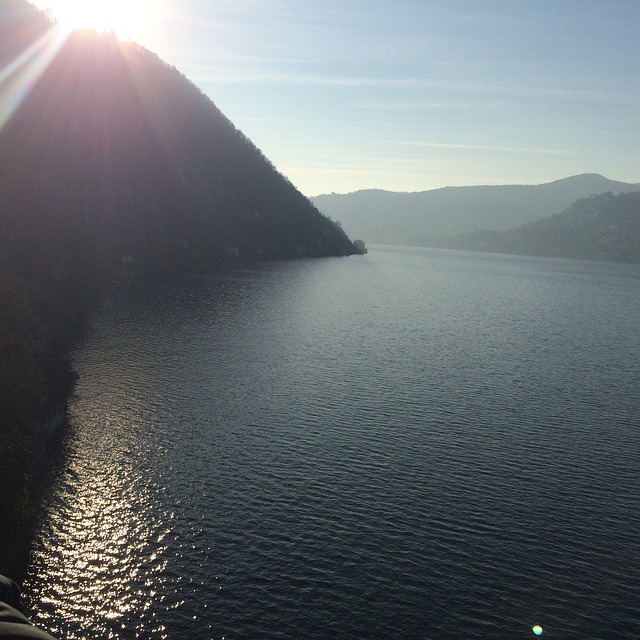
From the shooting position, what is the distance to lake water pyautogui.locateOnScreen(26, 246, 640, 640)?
32.8 meters

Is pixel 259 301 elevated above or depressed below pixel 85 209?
below

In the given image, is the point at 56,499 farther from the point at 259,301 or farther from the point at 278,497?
the point at 259,301

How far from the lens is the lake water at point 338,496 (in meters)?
32.8

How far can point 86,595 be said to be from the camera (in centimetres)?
3303

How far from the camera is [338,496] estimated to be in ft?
149

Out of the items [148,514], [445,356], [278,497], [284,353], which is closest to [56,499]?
[148,514]

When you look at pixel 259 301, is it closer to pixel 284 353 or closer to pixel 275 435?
pixel 284 353

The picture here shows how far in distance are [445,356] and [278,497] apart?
55591mm

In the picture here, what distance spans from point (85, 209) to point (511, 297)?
136m

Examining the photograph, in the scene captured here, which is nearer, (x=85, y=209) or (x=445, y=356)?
(x=445, y=356)

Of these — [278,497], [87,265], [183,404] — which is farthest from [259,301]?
[278,497]

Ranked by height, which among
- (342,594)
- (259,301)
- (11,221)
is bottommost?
(342,594)

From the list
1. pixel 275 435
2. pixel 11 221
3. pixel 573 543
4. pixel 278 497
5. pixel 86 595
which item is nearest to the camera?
pixel 86 595

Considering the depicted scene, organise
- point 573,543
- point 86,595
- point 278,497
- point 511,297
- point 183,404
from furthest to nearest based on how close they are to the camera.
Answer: point 511,297 < point 183,404 < point 278,497 < point 573,543 < point 86,595
